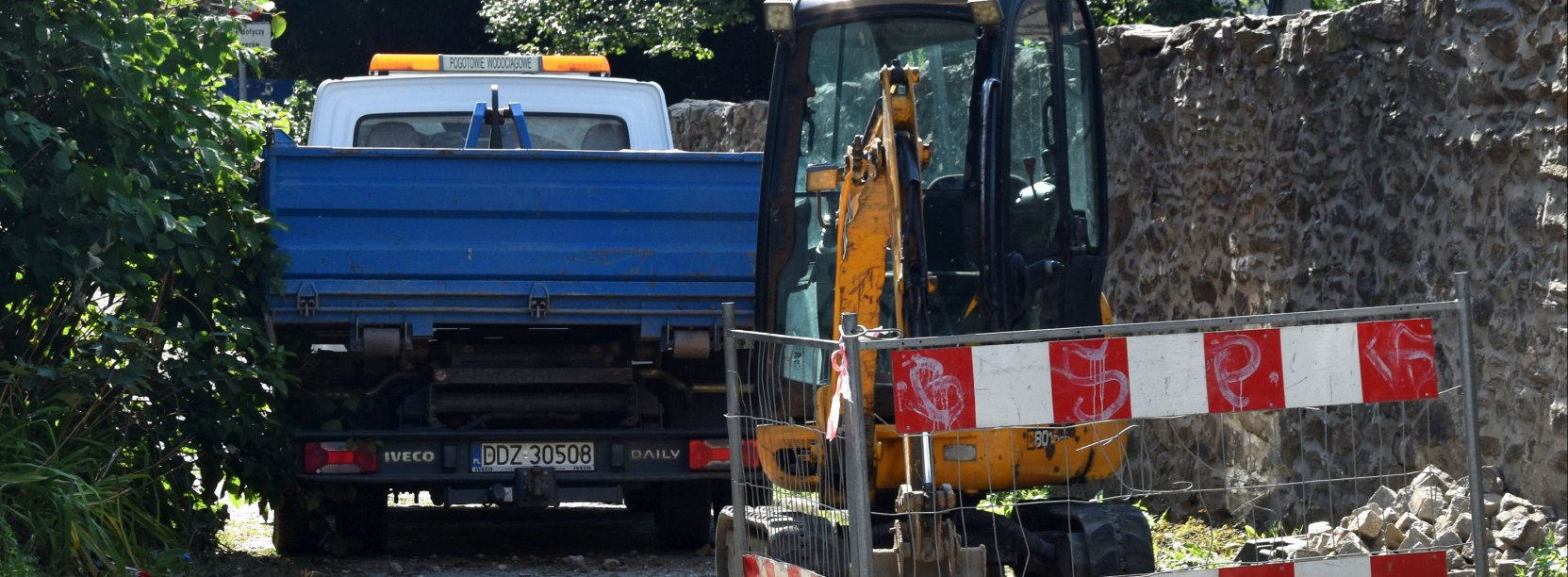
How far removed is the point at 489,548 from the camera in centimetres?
921

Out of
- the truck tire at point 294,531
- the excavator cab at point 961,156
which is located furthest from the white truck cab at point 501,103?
the excavator cab at point 961,156

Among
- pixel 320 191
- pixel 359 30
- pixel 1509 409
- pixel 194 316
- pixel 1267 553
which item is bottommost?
pixel 1267 553

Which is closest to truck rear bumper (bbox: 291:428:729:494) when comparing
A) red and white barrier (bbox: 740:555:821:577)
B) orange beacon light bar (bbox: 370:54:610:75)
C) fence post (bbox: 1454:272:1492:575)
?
red and white barrier (bbox: 740:555:821:577)

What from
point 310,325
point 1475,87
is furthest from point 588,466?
point 1475,87

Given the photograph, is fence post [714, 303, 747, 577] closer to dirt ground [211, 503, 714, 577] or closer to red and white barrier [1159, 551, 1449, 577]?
red and white barrier [1159, 551, 1449, 577]

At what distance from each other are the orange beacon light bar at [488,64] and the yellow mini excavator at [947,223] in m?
3.29

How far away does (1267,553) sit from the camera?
21.2ft

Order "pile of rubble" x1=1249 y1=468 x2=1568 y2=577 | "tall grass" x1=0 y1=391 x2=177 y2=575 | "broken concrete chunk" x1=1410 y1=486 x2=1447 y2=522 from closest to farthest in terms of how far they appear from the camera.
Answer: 1. "pile of rubble" x1=1249 y1=468 x2=1568 y2=577
2. "broken concrete chunk" x1=1410 y1=486 x2=1447 y2=522
3. "tall grass" x1=0 y1=391 x2=177 y2=575

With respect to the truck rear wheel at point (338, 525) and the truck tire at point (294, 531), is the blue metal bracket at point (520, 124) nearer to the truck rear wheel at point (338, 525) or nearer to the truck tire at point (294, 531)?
the truck rear wheel at point (338, 525)

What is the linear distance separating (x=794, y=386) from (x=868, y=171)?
100cm

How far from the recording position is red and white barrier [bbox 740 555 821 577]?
534 cm

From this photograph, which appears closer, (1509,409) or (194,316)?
(1509,409)

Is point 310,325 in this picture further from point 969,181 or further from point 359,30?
point 359,30

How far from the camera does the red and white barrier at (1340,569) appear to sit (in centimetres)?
485
